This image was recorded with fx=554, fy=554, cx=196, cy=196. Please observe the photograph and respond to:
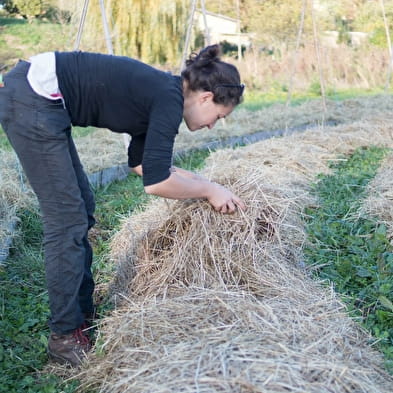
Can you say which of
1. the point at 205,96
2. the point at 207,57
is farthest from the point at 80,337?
the point at 207,57

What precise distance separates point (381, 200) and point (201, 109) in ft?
7.63

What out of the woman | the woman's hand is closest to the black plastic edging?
the woman

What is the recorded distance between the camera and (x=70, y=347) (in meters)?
2.44

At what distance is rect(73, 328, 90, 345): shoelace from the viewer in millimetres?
2471

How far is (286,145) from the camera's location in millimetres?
6531

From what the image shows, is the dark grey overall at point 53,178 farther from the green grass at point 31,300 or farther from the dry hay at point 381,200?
the dry hay at point 381,200

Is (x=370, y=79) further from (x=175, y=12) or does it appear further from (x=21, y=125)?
(x=21, y=125)

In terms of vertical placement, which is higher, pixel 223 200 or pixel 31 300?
pixel 223 200

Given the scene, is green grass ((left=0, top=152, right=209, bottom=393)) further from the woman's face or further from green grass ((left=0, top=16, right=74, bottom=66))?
green grass ((left=0, top=16, right=74, bottom=66))

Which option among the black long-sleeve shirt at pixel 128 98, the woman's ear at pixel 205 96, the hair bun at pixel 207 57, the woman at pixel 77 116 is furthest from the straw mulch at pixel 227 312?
the hair bun at pixel 207 57

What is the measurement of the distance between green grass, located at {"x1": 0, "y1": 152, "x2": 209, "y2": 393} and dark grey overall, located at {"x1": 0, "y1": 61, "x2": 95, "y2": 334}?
0.23 meters

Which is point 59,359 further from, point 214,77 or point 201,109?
point 214,77

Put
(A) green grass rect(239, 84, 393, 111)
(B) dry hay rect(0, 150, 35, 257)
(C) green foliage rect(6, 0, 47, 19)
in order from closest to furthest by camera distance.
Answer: (B) dry hay rect(0, 150, 35, 257)
(A) green grass rect(239, 84, 393, 111)
(C) green foliage rect(6, 0, 47, 19)

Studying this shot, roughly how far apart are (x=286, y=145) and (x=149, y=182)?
4485mm
